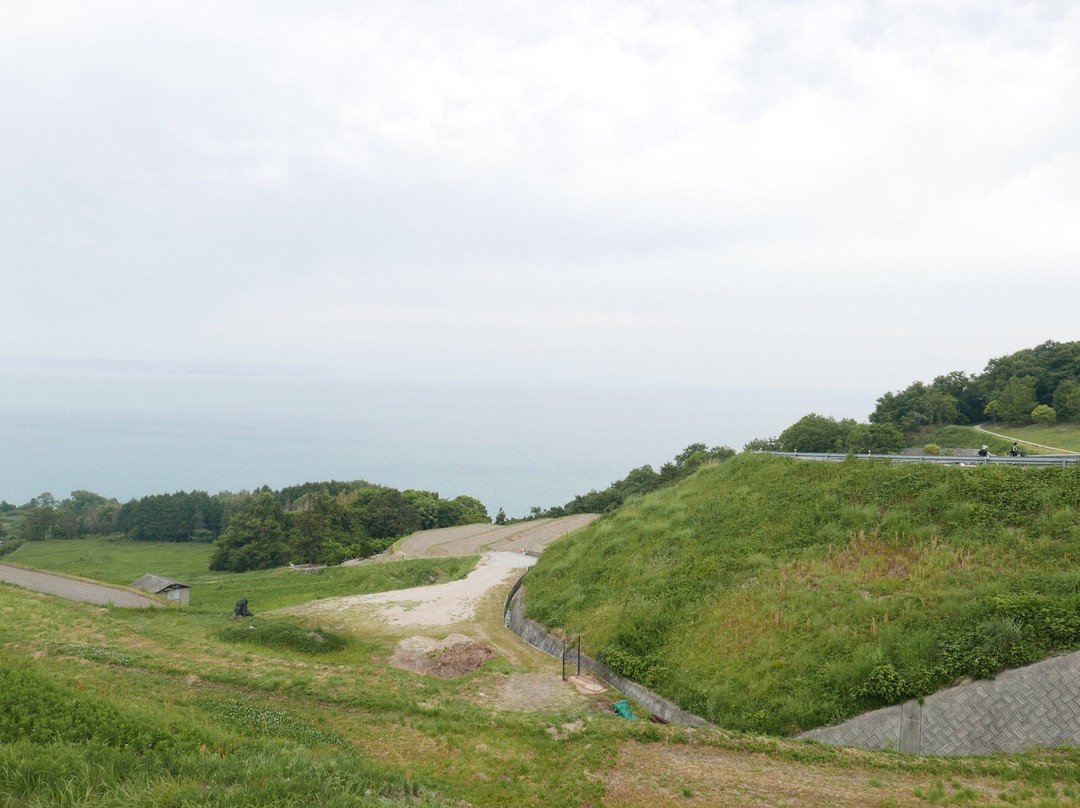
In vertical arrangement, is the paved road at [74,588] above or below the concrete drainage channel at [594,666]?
above

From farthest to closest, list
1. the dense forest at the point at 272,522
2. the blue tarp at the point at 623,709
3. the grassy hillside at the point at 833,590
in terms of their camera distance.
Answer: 1. the dense forest at the point at 272,522
2. the blue tarp at the point at 623,709
3. the grassy hillside at the point at 833,590

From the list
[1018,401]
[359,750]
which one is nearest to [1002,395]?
[1018,401]

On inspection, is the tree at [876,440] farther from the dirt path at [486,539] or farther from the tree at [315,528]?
the tree at [315,528]

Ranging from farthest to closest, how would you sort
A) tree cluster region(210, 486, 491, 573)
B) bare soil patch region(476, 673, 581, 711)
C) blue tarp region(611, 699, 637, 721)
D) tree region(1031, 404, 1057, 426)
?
tree cluster region(210, 486, 491, 573), tree region(1031, 404, 1057, 426), bare soil patch region(476, 673, 581, 711), blue tarp region(611, 699, 637, 721)

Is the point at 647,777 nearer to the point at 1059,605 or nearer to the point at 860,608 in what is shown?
the point at 860,608

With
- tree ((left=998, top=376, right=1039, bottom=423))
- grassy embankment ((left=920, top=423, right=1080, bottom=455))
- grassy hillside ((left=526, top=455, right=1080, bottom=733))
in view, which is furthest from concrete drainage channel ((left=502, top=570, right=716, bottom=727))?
tree ((left=998, top=376, right=1039, bottom=423))

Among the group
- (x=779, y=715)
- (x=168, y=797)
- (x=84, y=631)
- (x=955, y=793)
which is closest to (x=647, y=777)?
(x=779, y=715)

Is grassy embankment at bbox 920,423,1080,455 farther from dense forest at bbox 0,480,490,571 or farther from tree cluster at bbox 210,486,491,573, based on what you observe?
dense forest at bbox 0,480,490,571

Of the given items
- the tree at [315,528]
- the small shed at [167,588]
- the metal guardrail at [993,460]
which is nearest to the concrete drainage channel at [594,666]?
the metal guardrail at [993,460]

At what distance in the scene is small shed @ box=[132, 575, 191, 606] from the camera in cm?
2683

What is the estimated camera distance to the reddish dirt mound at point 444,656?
1567cm

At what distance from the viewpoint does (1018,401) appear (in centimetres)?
3625

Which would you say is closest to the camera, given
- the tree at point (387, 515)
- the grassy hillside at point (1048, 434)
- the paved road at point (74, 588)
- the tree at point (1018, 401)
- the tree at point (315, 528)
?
the paved road at point (74, 588)

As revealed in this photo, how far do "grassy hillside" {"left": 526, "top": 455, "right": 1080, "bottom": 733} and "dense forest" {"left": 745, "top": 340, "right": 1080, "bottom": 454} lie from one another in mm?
16352
